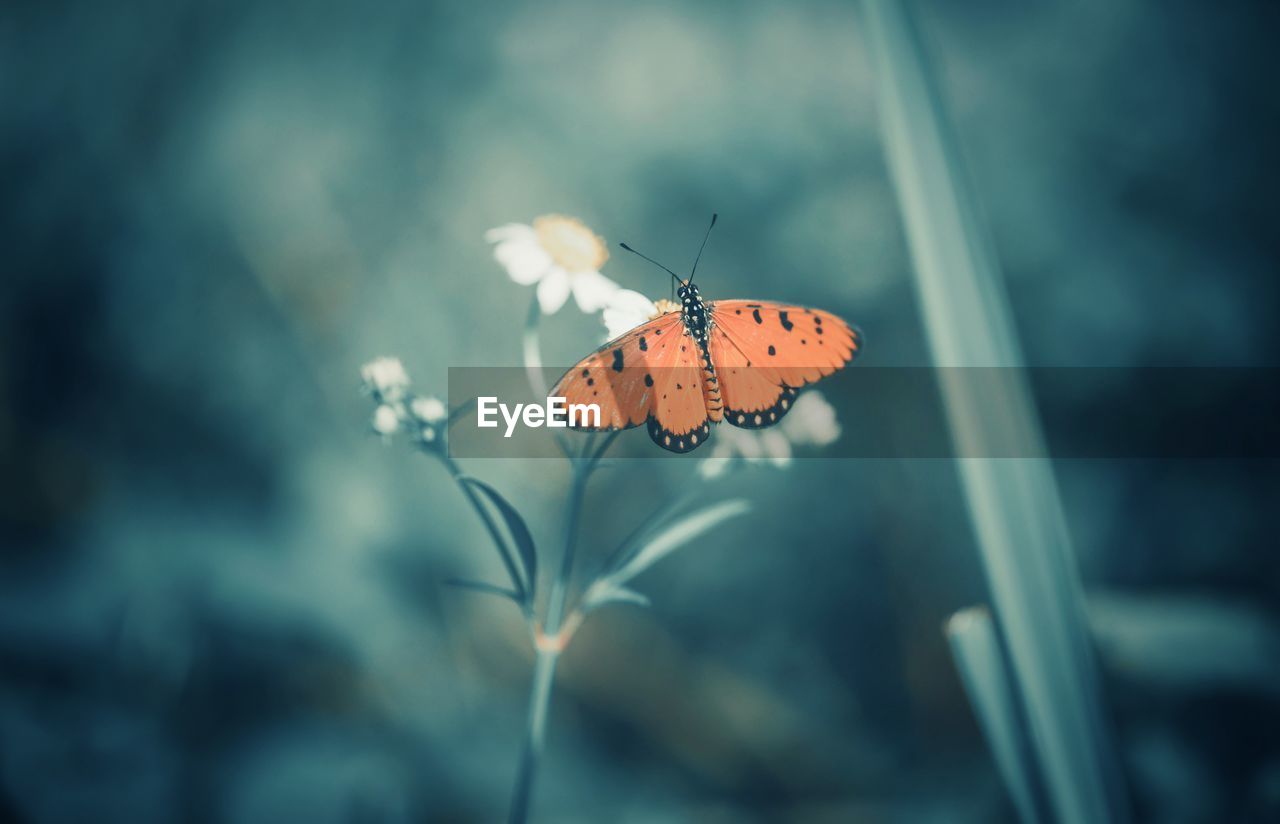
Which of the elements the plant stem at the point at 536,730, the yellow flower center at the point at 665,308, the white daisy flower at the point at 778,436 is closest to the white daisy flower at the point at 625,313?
the yellow flower center at the point at 665,308

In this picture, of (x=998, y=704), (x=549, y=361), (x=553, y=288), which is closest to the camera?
(x=998, y=704)

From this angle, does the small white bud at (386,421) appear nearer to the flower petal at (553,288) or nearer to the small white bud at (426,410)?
the small white bud at (426,410)

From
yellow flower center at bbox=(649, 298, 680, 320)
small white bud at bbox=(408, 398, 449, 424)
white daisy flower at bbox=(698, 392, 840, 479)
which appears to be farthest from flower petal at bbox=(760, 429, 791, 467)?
small white bud at bbox=(408, 398, 449, 424)

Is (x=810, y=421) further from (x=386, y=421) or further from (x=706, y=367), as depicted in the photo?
(x=386, y=421)

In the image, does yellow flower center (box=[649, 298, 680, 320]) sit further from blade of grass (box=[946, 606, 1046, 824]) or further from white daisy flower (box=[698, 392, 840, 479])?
blade of grass (box=[946, 606, 1046, 824])

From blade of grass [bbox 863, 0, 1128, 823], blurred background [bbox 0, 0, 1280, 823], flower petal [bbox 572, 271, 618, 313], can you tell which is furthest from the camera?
blurred background [bbox 0, 0, 1280, 823]

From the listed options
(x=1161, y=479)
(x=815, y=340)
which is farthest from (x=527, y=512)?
(x=1161, y=479)

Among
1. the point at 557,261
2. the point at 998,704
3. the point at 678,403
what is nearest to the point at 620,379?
the point at 678,403

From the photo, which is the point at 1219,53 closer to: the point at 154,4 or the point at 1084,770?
the point at 1084,770
